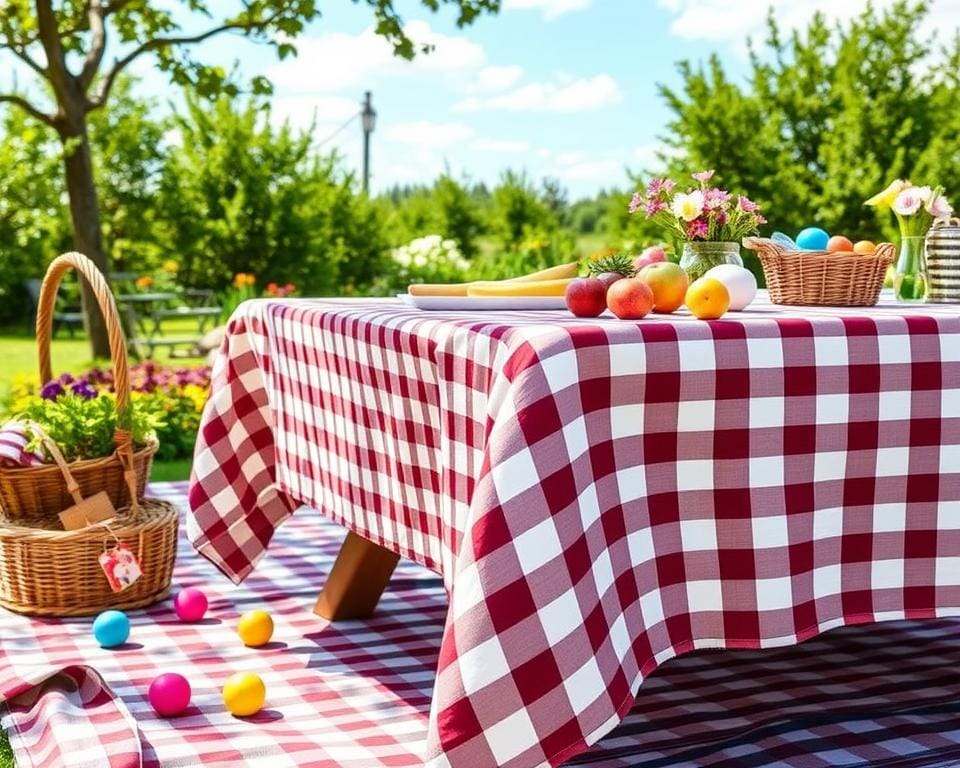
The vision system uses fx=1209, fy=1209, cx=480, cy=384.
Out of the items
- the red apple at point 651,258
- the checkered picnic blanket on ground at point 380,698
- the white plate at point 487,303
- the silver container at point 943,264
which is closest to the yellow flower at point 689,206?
the red apple at point 651,258

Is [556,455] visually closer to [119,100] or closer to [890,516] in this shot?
[890,516]

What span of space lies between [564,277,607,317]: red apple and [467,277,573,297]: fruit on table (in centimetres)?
29

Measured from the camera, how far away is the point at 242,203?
13.9 m

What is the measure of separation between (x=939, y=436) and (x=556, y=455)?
2.52 ft

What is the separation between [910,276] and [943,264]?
17 cm

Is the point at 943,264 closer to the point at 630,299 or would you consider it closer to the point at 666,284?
the point at 666,284

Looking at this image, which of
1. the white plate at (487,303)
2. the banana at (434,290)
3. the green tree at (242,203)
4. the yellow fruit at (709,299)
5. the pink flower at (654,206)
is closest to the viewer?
the yellow fruit at (709,299)

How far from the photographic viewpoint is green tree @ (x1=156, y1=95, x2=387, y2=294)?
1394cm

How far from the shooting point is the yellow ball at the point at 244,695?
2596 millimetres

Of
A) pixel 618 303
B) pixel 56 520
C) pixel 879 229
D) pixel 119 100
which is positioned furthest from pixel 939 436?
pixel 119 100

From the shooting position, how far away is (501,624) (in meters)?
1.74

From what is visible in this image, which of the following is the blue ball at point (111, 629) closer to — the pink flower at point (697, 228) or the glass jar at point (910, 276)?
the pink flower at point (697, 228)

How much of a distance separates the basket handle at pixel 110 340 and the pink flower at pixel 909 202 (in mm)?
1965

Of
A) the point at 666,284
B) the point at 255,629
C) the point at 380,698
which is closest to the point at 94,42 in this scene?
the point at 255,629
